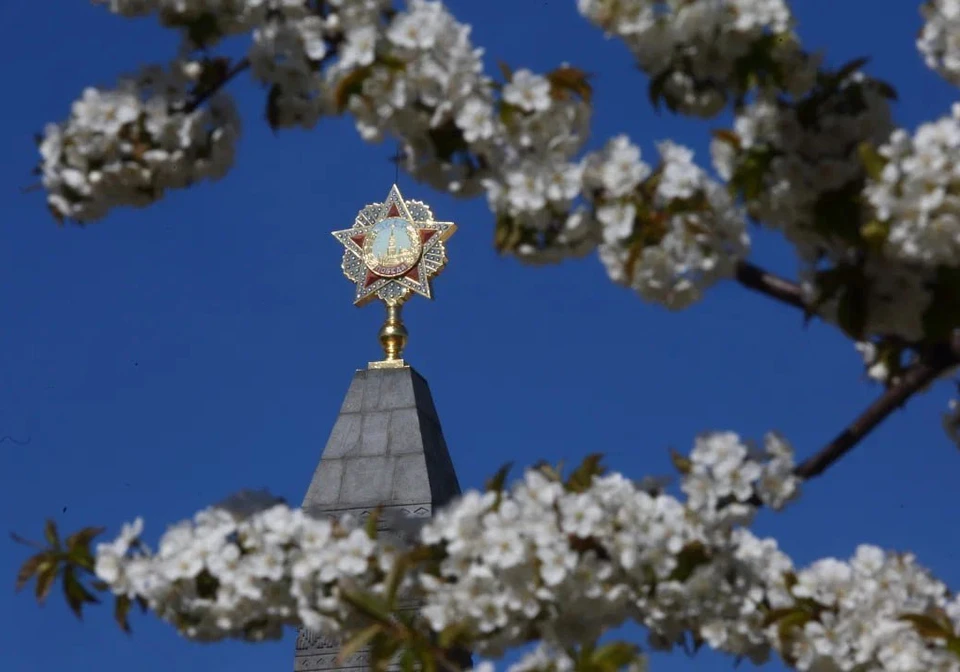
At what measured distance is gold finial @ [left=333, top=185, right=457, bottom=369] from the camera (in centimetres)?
1311

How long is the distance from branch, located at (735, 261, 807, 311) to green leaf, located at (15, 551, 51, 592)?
6.69 ft

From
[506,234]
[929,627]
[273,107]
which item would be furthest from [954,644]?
[273,107]

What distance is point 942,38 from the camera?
4012 millimetres

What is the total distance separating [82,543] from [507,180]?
5.22ft

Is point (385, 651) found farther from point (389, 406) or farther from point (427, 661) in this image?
point (389, 406)

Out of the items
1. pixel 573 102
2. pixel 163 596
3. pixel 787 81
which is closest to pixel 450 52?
pixel 573 102

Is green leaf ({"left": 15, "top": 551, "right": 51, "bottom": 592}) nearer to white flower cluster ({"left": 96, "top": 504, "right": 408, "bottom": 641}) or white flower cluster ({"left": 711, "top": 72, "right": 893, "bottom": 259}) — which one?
white flower cluster ({"left": 96, "top": 504, "right": 408, "bottom": 641})

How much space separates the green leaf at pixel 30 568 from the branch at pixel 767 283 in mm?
2040

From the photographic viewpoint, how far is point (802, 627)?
14.8 feet

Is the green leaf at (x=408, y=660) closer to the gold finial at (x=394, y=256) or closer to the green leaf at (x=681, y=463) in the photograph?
the green leaf at (x=681, y=463)

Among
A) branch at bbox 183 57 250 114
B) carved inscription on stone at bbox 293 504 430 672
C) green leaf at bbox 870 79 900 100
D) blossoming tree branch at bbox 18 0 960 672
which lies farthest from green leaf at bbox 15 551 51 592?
carved inscription on stone at bbox 293 504 430 672

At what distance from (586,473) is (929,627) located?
3.19 feet

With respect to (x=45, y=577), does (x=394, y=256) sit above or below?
above

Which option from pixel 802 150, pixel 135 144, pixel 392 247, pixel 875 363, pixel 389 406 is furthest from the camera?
pixel 392 247
